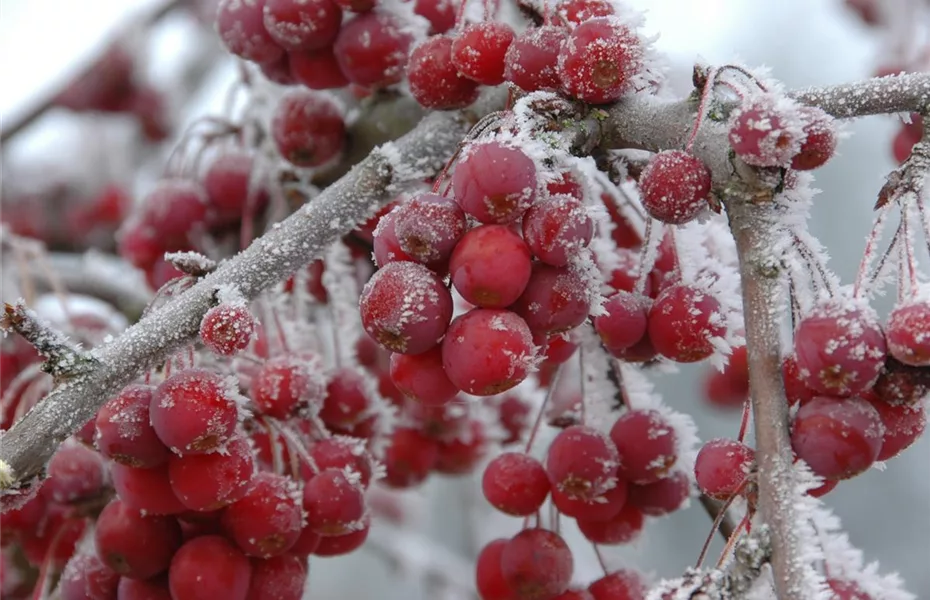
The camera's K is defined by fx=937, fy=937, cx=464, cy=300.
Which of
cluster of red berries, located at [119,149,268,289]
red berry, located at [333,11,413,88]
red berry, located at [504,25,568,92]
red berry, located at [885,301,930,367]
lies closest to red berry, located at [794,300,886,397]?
red berry, located at [885,301,930,367]

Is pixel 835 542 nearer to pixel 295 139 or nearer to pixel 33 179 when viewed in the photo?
pixel 295 139

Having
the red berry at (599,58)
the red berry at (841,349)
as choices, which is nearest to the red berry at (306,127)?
the red berry at (599,58)

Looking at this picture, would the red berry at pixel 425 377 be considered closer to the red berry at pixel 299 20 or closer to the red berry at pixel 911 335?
the red berry at pixel 911 335

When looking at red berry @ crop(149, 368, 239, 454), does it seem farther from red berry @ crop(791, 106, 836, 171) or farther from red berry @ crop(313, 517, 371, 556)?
red berry @ crop(791, 106, 836, 171)

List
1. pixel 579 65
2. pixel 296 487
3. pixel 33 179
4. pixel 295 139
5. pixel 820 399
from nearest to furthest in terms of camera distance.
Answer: pixel 820 399 < pixel 579 65 < pixel 296 487 < pixel 295 139 < pixel 33 179

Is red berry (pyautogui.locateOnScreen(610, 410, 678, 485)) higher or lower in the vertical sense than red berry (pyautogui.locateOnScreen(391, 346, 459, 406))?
lower

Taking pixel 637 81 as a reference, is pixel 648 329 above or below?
below

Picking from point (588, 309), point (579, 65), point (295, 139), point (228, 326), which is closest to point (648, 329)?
point (588, 309)
